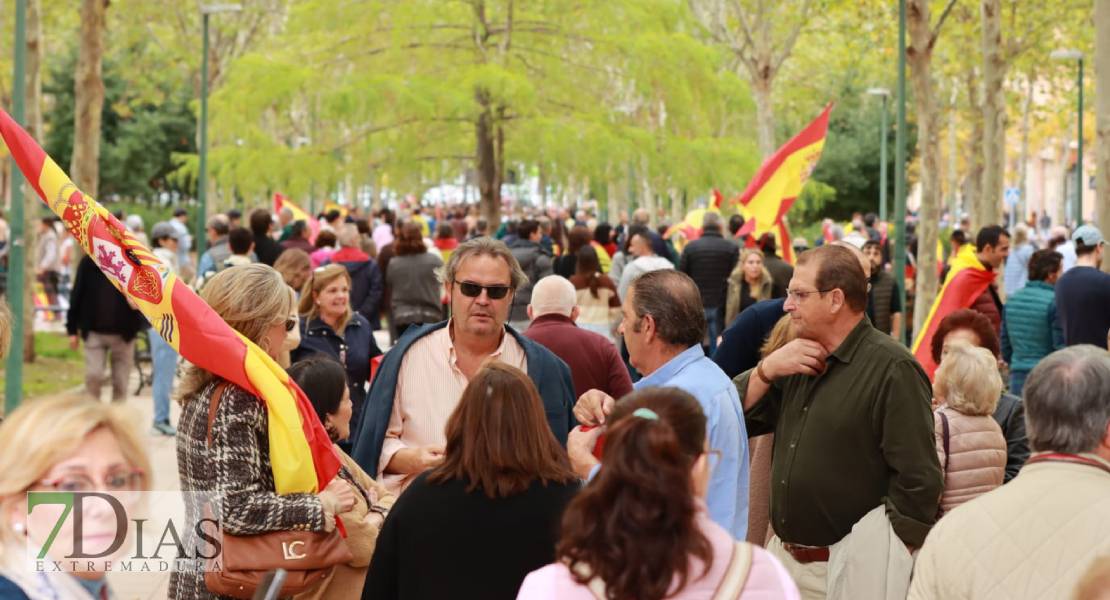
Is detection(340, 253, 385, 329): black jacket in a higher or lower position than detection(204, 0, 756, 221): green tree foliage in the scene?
lower

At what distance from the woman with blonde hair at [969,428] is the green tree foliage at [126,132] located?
49.5m

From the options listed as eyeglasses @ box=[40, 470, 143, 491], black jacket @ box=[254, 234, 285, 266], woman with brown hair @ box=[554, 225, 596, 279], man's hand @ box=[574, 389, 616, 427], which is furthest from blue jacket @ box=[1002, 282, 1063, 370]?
eyeglasses @ box=[40, 470, 143, 491]

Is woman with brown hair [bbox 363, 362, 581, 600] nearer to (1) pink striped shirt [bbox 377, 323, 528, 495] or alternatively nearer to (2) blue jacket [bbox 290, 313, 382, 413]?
(1) pink striped shirt [bbox 377, 323, 528, 495]

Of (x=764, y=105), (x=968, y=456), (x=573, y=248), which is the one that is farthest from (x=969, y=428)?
(x=764, y=105)

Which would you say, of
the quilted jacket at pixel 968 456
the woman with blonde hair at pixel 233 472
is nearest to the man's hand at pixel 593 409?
the woman with blonde hair at pixel 233 472

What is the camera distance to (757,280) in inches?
588

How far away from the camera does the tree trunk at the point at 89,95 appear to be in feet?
67.7

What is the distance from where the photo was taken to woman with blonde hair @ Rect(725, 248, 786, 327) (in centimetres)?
1488

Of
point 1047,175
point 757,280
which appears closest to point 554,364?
point 757,280

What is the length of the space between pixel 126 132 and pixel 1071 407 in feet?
182

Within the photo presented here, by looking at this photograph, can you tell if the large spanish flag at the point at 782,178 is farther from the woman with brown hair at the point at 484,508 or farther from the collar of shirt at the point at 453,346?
the woman with brown hair at the point at 484,508

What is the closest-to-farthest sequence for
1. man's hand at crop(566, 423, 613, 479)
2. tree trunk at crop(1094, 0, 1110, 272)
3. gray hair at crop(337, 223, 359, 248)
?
man's hand at crop(566, 423, 613, 479)
tree trunk at crop(1094, 0, 1110, 272)
gray hair at crop(337, 223, 359, 248)

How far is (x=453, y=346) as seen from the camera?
237 inches

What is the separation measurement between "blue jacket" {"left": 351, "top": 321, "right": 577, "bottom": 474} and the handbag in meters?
0.91
